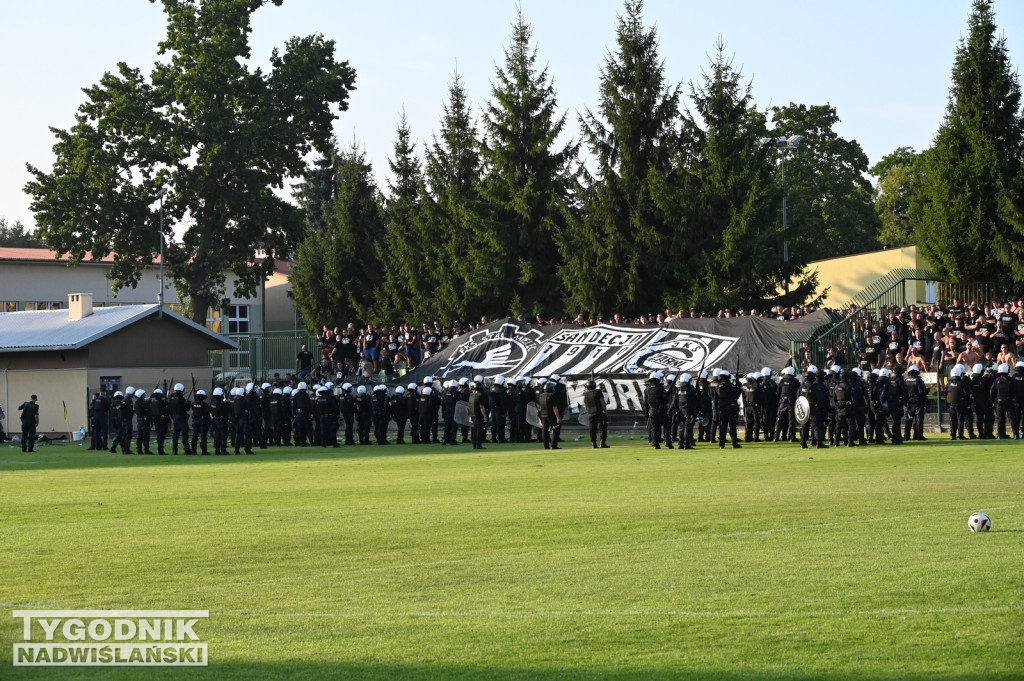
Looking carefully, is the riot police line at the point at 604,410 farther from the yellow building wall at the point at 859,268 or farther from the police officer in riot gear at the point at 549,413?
the yellow building wall at the point at 859,268

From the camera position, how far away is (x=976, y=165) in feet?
145

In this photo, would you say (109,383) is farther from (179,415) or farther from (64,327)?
(179,415)

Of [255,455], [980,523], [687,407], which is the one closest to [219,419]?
[255,455]

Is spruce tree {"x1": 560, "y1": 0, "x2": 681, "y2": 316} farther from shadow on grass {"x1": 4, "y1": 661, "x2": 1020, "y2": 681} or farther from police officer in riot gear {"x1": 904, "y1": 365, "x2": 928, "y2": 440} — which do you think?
shadow on grass {"x1": 4, "y1": 661, "x2": 1020, "y2": 681}

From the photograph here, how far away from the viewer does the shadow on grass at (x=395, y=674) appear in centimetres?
728

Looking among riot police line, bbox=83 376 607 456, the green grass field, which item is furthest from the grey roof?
the green grass field

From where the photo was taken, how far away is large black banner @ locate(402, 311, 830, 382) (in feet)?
116

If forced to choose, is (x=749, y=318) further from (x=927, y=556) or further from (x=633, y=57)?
(x=927, y=556)

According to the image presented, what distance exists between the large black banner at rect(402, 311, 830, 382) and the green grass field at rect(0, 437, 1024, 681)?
47.0ft

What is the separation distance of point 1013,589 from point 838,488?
27.0ft

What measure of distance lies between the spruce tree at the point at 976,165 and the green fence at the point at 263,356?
24.0 meters

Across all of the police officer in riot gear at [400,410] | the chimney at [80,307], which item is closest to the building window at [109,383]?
the chimney at [80,307]

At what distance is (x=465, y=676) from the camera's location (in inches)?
295

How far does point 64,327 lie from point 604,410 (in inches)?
968
